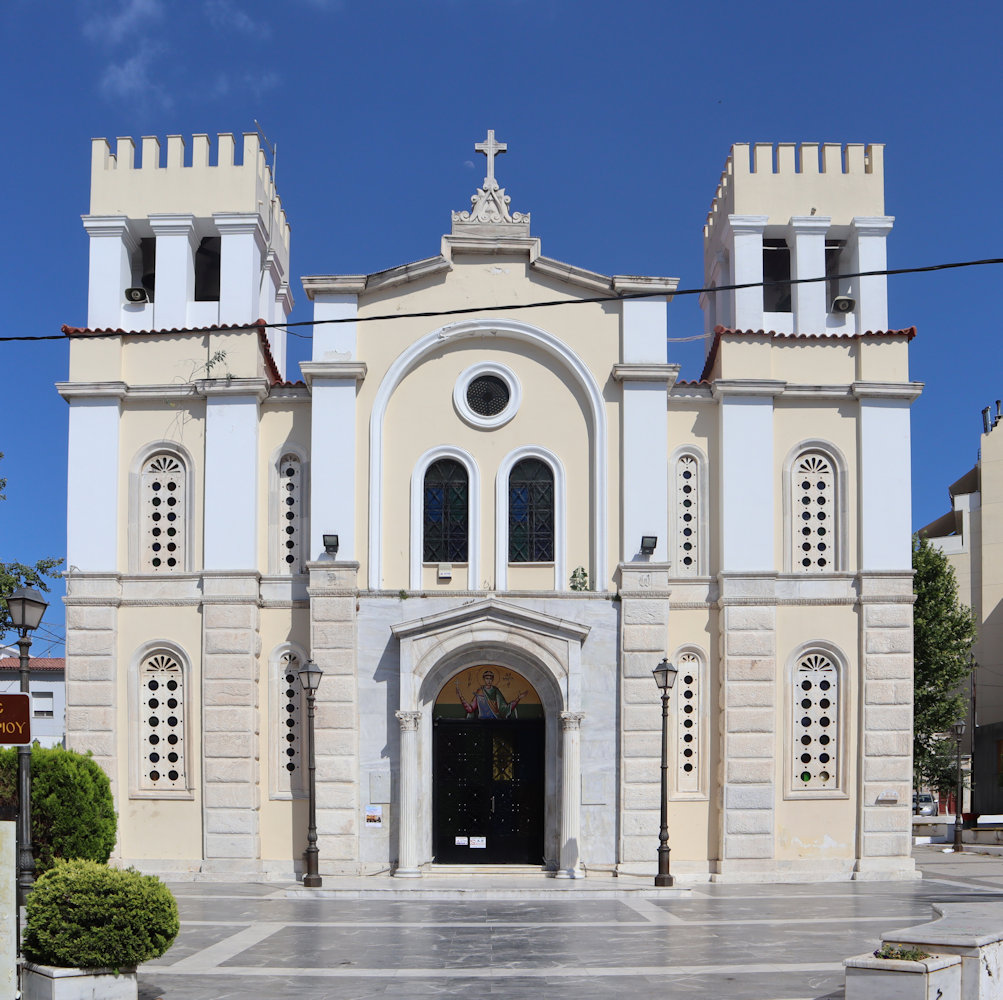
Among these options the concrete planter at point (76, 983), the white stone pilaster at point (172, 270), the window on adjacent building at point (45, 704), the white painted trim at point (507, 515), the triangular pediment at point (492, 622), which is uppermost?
the white stone pilaster at point (172, 270)

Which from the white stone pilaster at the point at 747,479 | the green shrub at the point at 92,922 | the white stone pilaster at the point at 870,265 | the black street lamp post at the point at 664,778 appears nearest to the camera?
the green shrub at the point at 92,922

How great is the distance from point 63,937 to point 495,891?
442 inches

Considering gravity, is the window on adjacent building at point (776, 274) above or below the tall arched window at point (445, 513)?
above

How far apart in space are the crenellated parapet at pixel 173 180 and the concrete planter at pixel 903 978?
66.3 ft

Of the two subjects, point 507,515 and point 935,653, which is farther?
point 935,653

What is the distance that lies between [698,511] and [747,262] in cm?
516

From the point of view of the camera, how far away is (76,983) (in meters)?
12.4

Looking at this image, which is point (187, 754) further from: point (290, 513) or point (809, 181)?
point (809, 181)

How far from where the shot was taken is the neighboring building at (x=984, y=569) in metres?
52.9

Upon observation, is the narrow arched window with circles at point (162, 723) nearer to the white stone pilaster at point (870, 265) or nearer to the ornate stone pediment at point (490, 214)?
the ornate stone pediment at point (490, 214)

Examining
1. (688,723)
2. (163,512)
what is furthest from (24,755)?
(688,723)

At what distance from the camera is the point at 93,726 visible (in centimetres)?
2594

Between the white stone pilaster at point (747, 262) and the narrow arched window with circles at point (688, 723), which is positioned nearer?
the narrow arched window with circles at point (688, 723)

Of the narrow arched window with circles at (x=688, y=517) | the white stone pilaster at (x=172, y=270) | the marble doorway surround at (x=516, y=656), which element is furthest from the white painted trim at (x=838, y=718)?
the white stone pilaster at (x=172, y=270)
